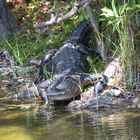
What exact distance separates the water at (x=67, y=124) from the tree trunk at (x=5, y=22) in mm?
4796

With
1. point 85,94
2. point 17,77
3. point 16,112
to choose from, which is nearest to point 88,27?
point 17,77

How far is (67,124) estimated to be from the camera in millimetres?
6938

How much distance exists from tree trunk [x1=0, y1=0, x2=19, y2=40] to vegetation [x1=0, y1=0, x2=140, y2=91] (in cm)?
26

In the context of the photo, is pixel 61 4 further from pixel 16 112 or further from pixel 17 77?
pixel 16 112

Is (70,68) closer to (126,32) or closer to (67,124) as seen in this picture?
(126,32)

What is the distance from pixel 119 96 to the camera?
323 inches

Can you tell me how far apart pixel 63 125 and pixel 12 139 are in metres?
0.91

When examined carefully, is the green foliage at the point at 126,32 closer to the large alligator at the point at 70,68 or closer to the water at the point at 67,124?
the large alligator at the point at 70,68

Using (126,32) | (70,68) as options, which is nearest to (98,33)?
(70,68)

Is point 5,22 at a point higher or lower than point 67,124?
higher

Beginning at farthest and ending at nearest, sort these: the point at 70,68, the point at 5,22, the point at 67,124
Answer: the point at 5,22 < the point at 70,68 < the point at 67,124

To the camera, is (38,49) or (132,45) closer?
(132,45)

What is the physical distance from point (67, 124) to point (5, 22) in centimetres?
643

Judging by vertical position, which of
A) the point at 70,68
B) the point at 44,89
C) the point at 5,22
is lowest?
the point at 44,89
